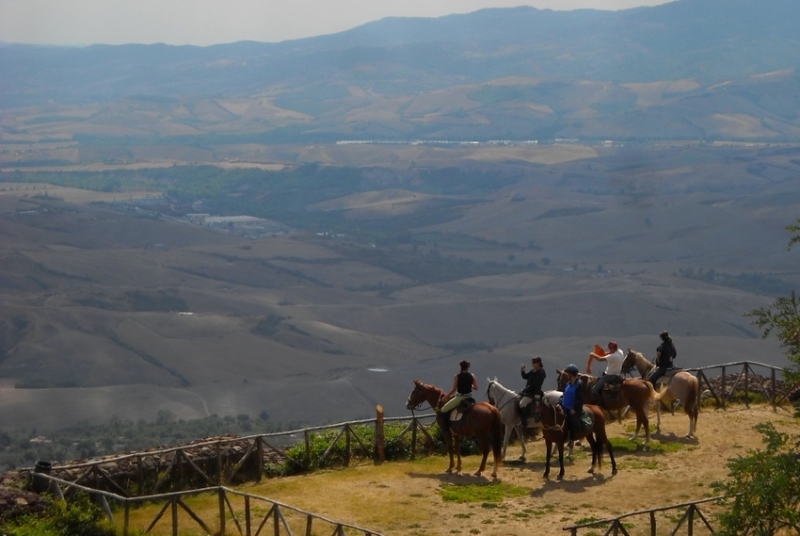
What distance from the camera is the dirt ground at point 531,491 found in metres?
14.6

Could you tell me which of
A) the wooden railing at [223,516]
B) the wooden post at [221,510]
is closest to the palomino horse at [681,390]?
the wooden railing at [223,516]

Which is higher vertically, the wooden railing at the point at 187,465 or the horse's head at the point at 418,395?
the horse's head at the point at 418,395

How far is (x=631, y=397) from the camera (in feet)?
62.7

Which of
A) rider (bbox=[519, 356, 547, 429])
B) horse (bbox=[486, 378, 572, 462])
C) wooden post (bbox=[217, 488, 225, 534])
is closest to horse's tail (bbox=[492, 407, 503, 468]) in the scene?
rider (bbox=[519, 356, 547, 429])

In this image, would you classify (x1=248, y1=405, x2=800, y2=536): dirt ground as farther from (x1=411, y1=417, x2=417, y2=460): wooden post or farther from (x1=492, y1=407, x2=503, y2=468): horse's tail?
(x1=492, y1=407, x2=503, y2=468): horse's tail

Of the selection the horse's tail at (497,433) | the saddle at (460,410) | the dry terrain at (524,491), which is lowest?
the dry terrain at (524,491)

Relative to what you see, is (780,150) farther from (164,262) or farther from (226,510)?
(226,510)

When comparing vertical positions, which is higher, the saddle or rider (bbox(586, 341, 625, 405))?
rider (bbox(586, 341, 625, 405))

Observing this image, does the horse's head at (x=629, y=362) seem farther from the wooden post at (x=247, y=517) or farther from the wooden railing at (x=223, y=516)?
the wooden post at (x=247, y=517)

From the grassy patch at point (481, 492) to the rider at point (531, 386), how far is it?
1.78 meters

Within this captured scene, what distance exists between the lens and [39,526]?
1408cm

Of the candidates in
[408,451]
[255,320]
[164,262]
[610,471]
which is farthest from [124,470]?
[164,262]

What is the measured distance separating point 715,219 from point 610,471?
10703 cm

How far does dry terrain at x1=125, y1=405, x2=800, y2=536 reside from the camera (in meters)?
14.7
